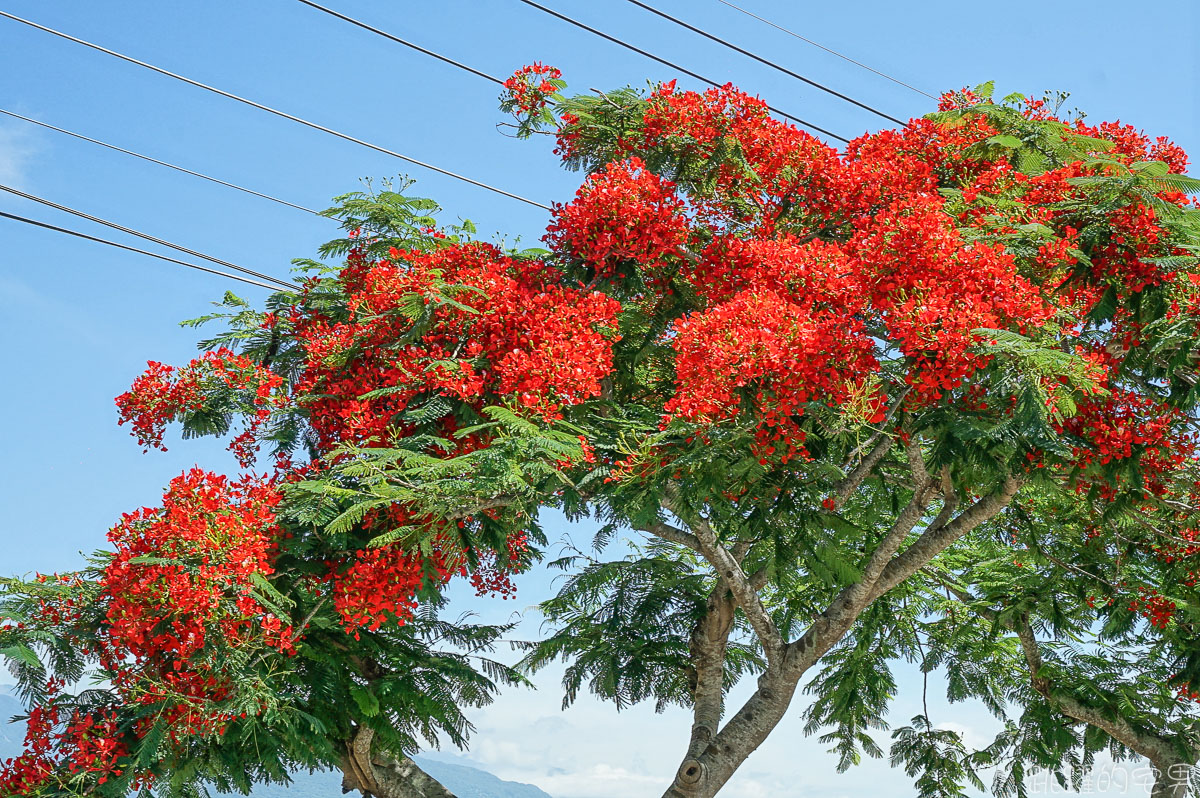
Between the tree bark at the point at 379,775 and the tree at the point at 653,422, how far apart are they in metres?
0.03

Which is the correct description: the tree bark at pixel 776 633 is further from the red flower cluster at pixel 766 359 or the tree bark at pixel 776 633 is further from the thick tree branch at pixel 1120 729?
the thick tree branch at pixel 1120 729

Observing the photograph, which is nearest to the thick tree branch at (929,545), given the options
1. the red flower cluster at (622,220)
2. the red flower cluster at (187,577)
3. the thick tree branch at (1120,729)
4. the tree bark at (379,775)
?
the thick tree branch at (1120,729)

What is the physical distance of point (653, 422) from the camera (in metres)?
7.69

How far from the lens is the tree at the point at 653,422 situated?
21.4 feet

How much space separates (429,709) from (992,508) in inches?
178

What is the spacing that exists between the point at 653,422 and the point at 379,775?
3726 mm

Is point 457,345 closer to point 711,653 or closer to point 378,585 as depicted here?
point 378,585

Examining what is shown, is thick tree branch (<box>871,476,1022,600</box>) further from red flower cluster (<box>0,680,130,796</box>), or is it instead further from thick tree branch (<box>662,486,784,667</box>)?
red flower cluster (<box>0,680,130,796</box>)

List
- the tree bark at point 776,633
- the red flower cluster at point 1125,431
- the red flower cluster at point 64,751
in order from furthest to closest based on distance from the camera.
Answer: the tree bark at point 776,633 < the red flower cluster at point 1125,431 < the red flower cluster at point 64,751

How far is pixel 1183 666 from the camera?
9.81m

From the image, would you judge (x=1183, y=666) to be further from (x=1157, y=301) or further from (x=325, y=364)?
(x=325, y=364)

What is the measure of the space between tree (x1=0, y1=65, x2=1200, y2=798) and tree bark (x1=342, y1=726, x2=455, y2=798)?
32mm

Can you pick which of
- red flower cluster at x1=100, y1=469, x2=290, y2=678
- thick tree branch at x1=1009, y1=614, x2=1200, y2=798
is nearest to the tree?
red flower cluster at x1=100, y1=469, x2=290, y2=678

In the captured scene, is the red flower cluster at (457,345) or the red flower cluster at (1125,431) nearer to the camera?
the red flower cluster at (457,345)
